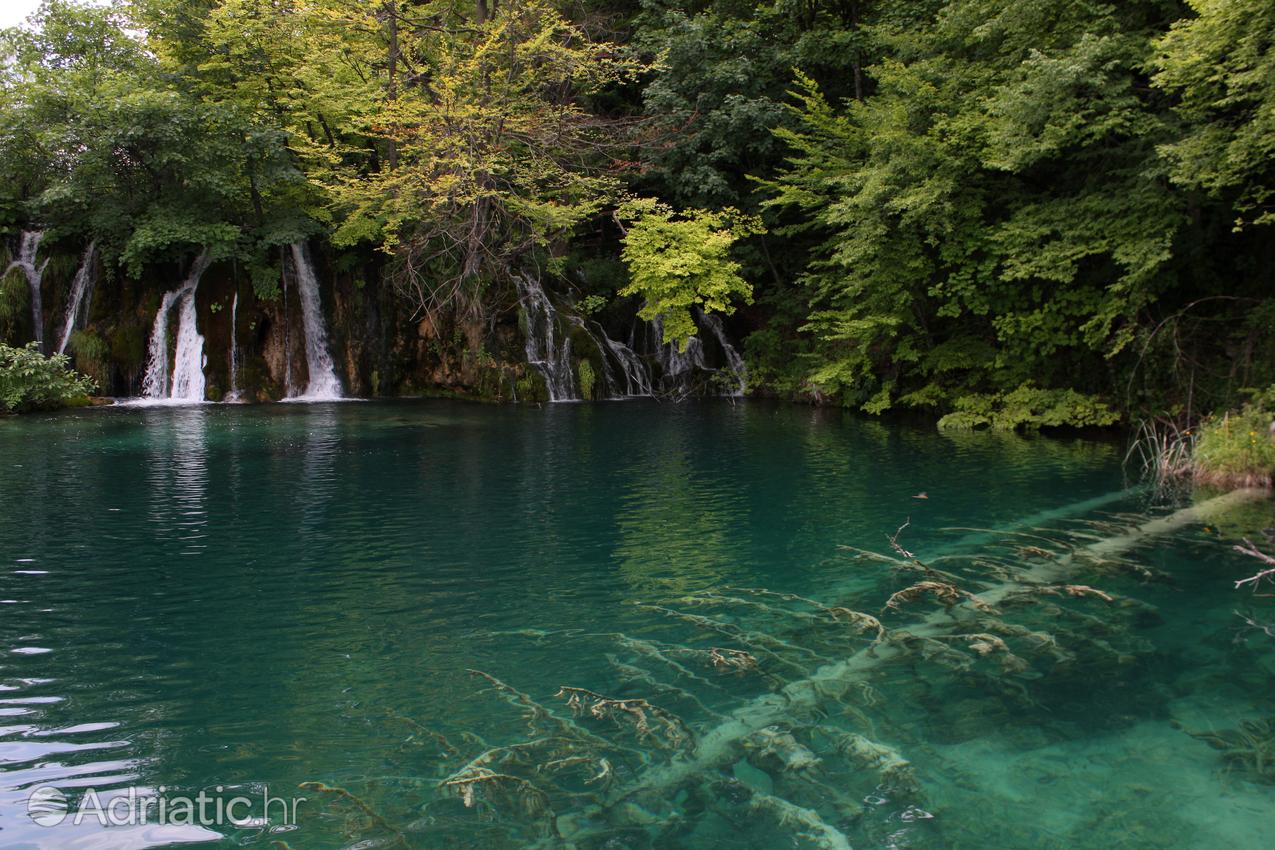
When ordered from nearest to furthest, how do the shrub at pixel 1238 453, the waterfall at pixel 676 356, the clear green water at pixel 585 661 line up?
the clear green water at pixel 585 661
the shrub at pixel 1238 453
the waterfall at pixel 676 356

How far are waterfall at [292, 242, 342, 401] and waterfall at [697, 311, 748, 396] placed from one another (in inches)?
456

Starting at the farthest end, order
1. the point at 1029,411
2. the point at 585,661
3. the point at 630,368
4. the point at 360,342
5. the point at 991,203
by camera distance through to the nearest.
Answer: the point at 360,342, the point at 630,368, the point at 991,203, the point at 1029,411, the point at 585,661

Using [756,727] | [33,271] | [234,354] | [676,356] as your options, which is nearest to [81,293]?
[33,271]

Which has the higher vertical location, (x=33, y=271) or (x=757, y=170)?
(x=757, y=170)

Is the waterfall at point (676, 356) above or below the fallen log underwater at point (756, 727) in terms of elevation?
above

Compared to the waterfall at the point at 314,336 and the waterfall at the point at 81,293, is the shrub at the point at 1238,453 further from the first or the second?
the waterfall at the point at 81,293

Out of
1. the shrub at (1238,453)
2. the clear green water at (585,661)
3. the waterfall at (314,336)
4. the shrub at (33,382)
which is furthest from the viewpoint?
the waterfall at (314,336)

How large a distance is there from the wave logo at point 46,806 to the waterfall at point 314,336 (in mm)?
22167

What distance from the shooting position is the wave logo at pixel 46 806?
12.4ft

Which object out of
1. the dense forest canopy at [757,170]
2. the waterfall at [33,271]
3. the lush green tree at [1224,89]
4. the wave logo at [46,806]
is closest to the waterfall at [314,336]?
the dense forest canopy at [757,170]

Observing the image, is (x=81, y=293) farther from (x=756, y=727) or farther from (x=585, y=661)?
(x=756, y=727)

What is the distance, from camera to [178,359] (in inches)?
922

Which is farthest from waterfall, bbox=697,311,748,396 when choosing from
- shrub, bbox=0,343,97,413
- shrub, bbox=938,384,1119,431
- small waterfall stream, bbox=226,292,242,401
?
shrub, bbox=0,343,97,413

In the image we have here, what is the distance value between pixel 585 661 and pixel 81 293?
23.9 metres
